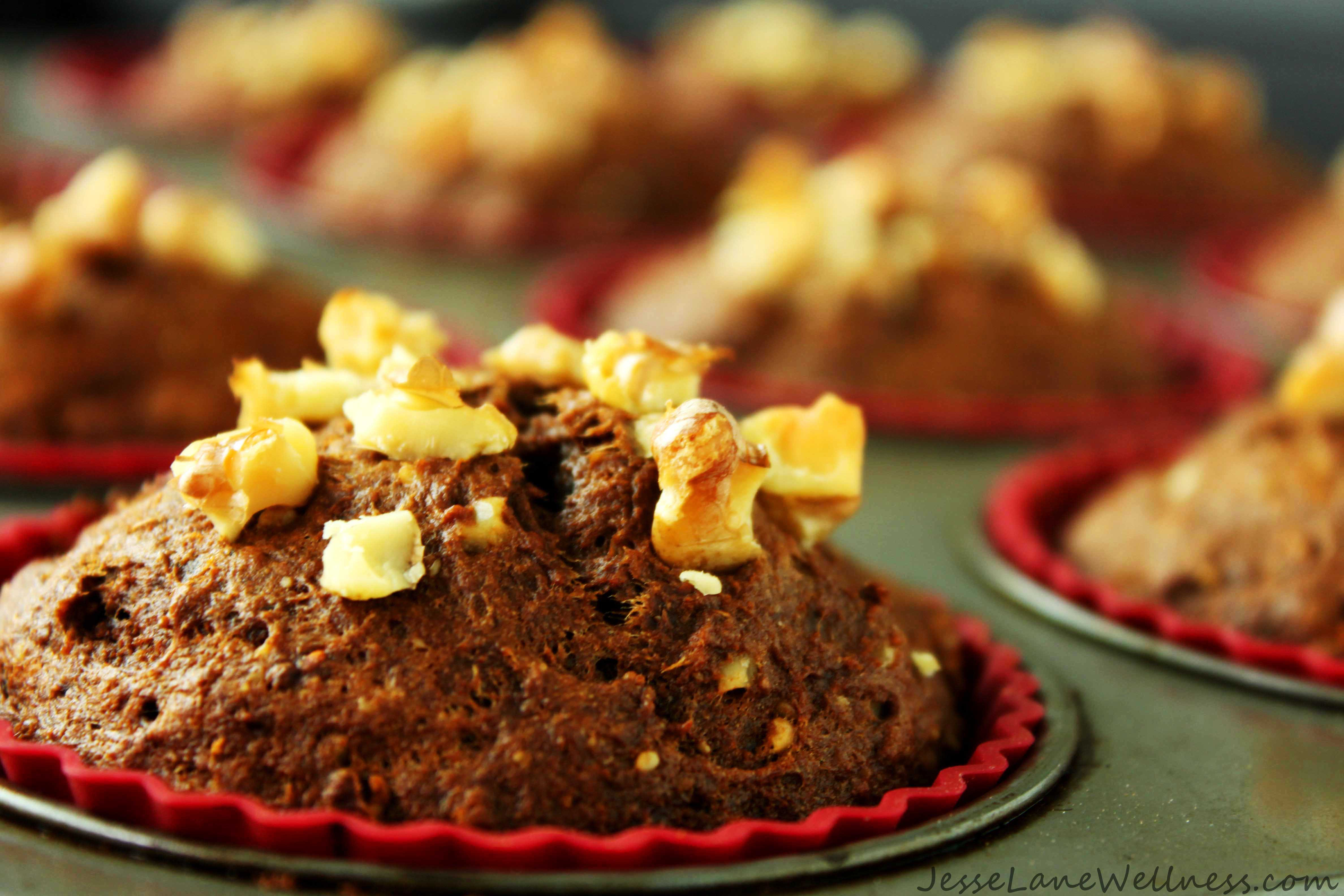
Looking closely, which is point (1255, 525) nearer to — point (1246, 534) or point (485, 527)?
point (1246, 534)

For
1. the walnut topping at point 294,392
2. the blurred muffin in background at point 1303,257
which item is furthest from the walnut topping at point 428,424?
the blurred muffin in background at point 1303,257

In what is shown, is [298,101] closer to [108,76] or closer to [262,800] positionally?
[108,76]

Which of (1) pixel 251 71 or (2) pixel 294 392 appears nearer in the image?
(2) pixel 294 392

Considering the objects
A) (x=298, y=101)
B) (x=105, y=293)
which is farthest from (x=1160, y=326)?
(x=298, y=101)

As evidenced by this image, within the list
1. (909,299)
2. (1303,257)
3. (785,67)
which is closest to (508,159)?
(909,299)

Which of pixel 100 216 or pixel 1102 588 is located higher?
pixel 100 216

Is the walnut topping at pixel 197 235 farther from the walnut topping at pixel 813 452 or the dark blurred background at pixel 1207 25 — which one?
the dark blurred background at pixel 1207 25
